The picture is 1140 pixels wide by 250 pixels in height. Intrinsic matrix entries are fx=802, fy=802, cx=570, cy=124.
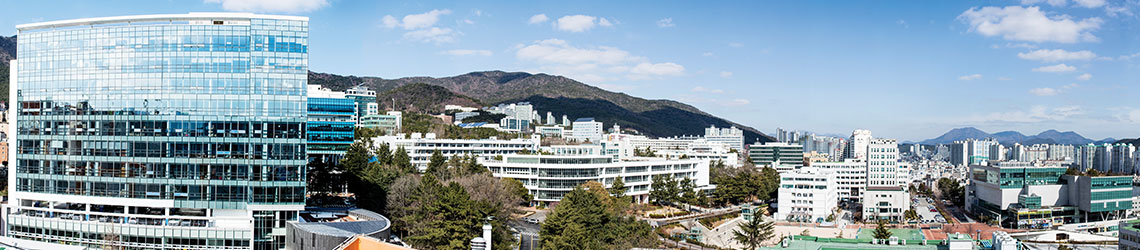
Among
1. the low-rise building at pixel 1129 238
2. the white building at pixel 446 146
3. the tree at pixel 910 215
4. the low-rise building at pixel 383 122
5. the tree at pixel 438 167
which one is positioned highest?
the low-rise building at pixel 383 122

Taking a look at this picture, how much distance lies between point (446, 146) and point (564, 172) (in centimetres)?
1913

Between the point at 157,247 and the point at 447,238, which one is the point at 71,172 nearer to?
the point at 157,247

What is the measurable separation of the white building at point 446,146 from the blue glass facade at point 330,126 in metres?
8.23

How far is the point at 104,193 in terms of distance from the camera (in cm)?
3256

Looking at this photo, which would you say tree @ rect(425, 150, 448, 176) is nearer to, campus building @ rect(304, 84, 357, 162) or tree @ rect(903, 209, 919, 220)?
campus building @ rect(304, 84, 357, 162)

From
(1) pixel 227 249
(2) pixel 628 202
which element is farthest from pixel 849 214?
(1) pixel 227 249

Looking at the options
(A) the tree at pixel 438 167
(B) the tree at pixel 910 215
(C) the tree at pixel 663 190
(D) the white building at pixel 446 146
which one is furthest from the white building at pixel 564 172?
(B) the tree at pixel 910 215

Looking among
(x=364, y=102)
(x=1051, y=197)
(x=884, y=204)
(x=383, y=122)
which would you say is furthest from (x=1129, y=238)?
(x=364, y=102)

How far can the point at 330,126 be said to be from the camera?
67625mm

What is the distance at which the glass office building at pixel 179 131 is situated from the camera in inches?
1219

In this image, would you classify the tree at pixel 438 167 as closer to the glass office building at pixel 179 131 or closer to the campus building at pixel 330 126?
the campus building at pixel 330 126

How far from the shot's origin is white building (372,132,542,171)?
255 feet

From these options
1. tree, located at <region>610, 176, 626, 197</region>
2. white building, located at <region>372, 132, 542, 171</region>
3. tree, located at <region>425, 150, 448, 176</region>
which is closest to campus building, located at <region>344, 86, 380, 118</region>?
white building, located at <region>372, 132, 542, 171</region>

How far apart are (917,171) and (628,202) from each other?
359 ft
